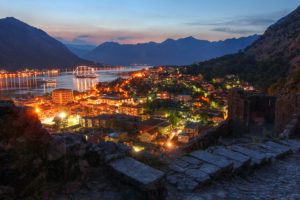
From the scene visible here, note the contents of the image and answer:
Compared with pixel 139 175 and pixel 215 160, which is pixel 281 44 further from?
pixel 139 175

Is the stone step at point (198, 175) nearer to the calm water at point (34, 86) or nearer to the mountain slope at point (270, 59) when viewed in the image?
the mountain slope at point (270, 59)

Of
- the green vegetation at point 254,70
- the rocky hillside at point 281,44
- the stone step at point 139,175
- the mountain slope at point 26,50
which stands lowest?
the stone step at point 139,175

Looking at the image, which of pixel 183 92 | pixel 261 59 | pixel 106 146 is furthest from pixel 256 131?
pixel 261 59

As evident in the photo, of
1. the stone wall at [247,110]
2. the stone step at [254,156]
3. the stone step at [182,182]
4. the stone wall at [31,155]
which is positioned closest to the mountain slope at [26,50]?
the stone wall at [247,110]

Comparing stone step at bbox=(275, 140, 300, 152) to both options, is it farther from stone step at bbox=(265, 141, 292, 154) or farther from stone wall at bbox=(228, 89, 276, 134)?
stone wall at bbox=(228, 89, 276, 134)

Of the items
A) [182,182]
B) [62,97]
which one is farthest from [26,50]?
[182,182]

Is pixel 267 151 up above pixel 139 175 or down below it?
below

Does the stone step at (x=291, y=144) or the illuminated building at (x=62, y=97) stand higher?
the stone step at (x=291, y=144)

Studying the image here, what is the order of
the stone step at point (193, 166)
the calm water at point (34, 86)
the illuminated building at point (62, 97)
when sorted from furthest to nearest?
1. the calm water at point (34, 86)
2. the illuminated building at point (62, 97)
3. the stone step at point (193, 166)
